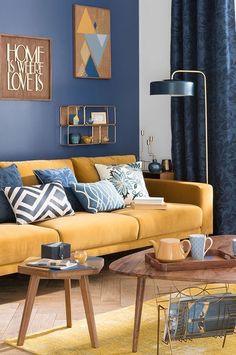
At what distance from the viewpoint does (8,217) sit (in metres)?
5.18

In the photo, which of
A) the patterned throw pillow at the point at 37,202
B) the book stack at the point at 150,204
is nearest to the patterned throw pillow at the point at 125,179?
the book stack at the point at 150,204

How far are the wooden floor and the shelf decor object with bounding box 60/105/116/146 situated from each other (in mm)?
1330

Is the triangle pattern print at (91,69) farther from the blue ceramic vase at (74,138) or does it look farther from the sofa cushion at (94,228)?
the sofa cushion at (94,228)

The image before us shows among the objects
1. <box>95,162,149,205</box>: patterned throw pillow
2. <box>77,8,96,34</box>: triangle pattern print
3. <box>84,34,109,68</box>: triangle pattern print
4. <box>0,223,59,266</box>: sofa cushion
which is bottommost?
<box>0,223,59,266</box>: sofa cushion

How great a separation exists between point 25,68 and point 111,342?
9.54 feet

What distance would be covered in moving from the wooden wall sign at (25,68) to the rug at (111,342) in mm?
2412

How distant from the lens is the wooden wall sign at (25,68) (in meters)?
5.96

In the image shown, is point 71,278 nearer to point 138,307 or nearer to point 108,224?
point 138,307

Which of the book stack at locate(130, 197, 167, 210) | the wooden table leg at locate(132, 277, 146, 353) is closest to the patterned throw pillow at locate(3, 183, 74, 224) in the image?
the book stack at locate(130, 197, 167, 210)

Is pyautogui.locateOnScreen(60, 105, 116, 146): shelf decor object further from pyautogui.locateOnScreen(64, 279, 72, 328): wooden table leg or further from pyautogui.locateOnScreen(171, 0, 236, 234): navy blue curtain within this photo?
pyautogui.locateOnScreen(64, 279, 72, 328): wooden table leg

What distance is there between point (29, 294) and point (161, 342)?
0.74m

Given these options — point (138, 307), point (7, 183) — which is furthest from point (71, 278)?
point (7, 183)

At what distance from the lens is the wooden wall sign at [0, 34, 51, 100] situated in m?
5.96

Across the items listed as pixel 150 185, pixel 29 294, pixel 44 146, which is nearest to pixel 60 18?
pixel 44 146
